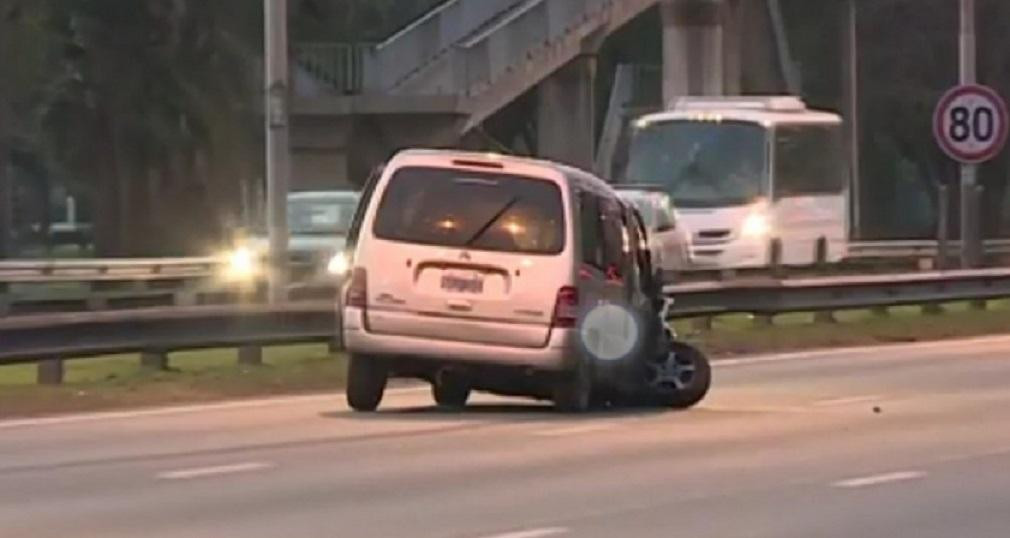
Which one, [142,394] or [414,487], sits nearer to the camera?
[414,487]

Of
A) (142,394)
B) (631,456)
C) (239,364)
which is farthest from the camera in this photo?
(239,364)

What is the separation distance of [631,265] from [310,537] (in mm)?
8025

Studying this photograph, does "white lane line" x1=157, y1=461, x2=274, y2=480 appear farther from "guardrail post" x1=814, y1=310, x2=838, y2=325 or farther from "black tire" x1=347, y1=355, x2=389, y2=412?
"guardrail post" x1=814, y1=310, x2=838, y2=325

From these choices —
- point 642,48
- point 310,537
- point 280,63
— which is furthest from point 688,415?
point 642,48

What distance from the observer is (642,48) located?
242ft

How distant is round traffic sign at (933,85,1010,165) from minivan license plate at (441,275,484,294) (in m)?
13.8

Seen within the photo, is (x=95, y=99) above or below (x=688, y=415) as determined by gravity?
above

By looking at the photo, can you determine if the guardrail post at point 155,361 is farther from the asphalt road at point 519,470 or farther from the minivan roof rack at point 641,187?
the minivan roof rack at point 641,187

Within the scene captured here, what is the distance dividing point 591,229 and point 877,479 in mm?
4500

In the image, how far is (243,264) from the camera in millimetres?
39594

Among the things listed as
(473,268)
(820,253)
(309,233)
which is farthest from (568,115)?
(473,268)

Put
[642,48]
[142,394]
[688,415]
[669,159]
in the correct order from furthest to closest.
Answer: [642,48] → [669,159] → [142,394] → [688,415]

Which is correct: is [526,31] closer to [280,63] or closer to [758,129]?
[758,129]

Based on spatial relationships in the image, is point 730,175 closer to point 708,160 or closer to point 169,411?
point 708,160
